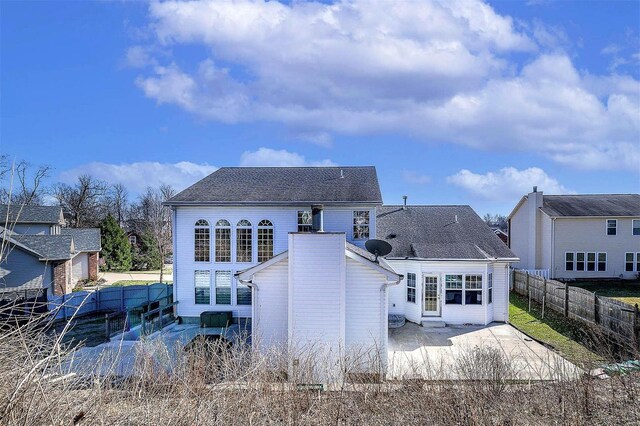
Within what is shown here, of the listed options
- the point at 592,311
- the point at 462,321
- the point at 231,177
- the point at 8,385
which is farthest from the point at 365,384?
the point at 231,177

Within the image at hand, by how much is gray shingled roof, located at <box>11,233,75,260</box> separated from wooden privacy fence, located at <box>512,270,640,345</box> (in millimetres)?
26667

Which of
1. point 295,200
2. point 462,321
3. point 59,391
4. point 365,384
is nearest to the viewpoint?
point 59,391

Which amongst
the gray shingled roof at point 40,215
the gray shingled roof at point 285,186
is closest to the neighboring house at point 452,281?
the gray shingled roof at point 285,186

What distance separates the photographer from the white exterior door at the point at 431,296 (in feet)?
54.6

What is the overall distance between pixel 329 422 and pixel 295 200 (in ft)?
41.1

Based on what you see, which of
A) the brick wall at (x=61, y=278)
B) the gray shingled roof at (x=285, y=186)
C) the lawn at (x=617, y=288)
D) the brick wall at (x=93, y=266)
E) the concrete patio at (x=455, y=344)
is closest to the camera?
the concrete patio at (x=455, y=344)

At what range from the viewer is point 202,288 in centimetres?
1783

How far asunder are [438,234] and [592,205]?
17.1 metres

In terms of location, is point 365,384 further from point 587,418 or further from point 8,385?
point 8,385

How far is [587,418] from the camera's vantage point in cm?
588

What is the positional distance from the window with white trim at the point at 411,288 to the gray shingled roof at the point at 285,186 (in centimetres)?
359

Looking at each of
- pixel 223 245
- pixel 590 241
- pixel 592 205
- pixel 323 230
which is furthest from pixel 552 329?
pixel 592 205

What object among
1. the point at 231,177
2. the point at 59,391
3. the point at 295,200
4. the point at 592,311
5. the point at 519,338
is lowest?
the point at 519,338

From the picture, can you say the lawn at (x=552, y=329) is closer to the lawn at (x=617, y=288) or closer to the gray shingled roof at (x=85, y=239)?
the lawn at (x=617, y=288)
